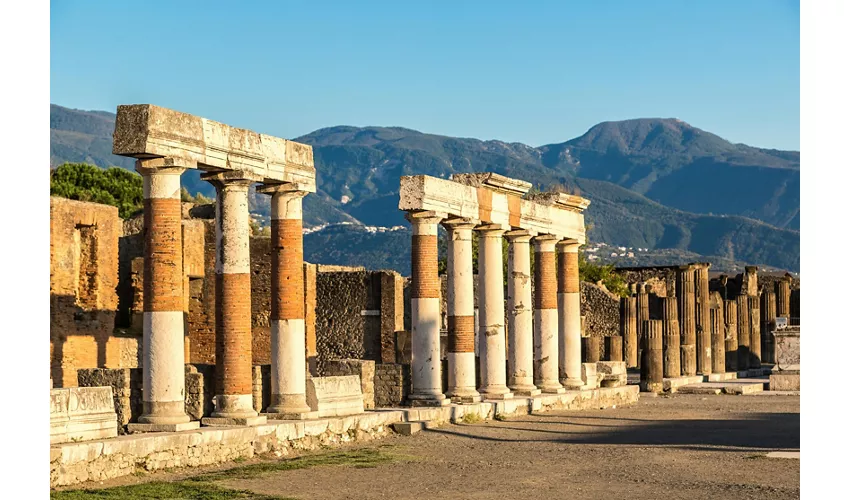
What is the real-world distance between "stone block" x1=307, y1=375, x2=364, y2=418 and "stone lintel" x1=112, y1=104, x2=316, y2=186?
3.06 m

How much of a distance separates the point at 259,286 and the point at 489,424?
39.4 feet

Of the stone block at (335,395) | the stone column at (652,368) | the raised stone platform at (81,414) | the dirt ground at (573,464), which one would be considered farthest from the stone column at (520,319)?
the raised stone platform at (81,414)

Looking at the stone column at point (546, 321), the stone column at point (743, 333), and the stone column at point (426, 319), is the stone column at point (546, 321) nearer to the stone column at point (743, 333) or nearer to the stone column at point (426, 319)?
the stone column at point (426, 319)

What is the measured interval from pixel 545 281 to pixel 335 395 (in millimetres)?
9138

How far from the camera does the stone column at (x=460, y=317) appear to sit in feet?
83.7

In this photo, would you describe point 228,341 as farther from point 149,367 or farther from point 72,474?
point 72,474

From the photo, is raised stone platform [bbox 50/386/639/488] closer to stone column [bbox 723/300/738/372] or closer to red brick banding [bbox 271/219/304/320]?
red brick banding [bbox 271/219/304/320]

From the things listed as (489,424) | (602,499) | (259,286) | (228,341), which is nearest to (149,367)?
(228,341)

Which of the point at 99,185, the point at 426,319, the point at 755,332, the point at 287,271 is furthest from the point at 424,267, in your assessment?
the point at 99,185

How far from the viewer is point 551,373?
29609 millimetres

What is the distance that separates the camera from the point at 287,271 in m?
20.6

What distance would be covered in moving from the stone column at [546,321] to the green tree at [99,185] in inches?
1161

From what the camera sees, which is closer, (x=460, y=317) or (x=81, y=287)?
(x=460, y=317)

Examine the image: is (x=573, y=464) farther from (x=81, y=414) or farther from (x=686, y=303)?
(x=686, y=303)
